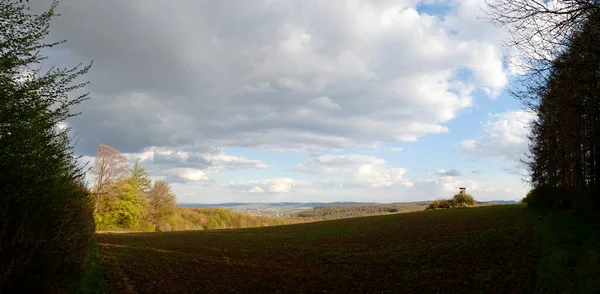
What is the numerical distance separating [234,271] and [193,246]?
961cm

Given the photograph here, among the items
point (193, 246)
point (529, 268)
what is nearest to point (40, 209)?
point (529, 268)

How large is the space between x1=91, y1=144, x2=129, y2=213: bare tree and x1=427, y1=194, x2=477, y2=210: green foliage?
150 feet

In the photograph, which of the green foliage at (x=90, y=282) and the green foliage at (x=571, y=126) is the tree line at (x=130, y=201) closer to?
the green foliage at (x=90, y=282)

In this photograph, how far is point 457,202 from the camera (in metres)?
50.8

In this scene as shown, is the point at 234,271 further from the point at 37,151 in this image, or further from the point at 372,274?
the point at 37,151

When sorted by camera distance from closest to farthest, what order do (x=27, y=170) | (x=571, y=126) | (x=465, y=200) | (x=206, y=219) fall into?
(x=27, y=170), (x=571, y=126), (x=465, y=200), (x=206, y=219)

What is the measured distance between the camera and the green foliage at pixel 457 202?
165 ft

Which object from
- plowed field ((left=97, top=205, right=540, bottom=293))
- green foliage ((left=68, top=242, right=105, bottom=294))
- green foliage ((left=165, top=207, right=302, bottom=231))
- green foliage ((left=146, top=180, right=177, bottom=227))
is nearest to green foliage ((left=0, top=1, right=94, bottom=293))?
green foliage ((left=68, top=242, right=105, bottom=294))

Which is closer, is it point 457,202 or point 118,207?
point 457,202

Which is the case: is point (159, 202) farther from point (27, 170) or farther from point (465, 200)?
point (27, 170)

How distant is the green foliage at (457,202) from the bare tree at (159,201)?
47.6 m

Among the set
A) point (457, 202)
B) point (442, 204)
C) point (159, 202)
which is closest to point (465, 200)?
point (457, 202)

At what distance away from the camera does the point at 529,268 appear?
11828mm

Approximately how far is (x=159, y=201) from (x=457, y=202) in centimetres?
5185
